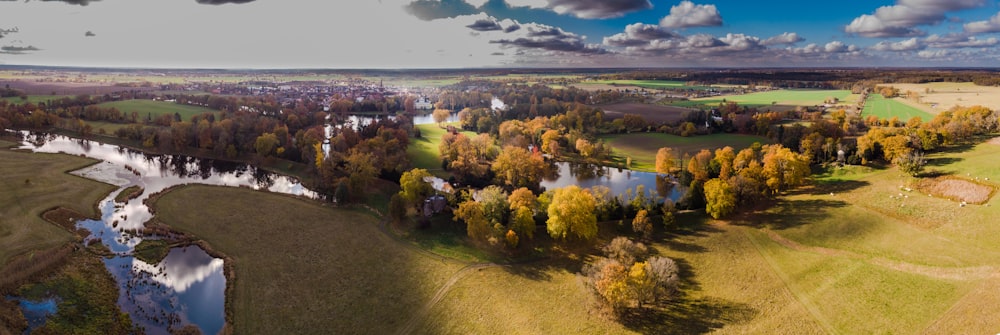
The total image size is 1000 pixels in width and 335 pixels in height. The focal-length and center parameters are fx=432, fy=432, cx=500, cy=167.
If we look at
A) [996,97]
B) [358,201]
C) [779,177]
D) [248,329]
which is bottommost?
[248,329]

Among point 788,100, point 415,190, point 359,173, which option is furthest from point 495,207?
point 788,100

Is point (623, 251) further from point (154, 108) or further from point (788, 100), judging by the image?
point (154, 108)

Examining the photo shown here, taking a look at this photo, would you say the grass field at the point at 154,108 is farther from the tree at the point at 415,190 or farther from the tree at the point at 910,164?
the tree at the point at 910,164

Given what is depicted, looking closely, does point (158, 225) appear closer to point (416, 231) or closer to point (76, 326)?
point (76, 326)

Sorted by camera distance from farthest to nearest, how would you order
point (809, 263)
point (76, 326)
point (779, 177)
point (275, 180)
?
point (275, 180)
point (779, 177)
point (809, 263)
point (76, 326)

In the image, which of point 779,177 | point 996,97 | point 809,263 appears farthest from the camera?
point 996,97

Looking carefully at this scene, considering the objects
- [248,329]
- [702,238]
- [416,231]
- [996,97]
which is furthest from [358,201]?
[996,97]

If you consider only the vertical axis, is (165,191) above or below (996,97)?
below
